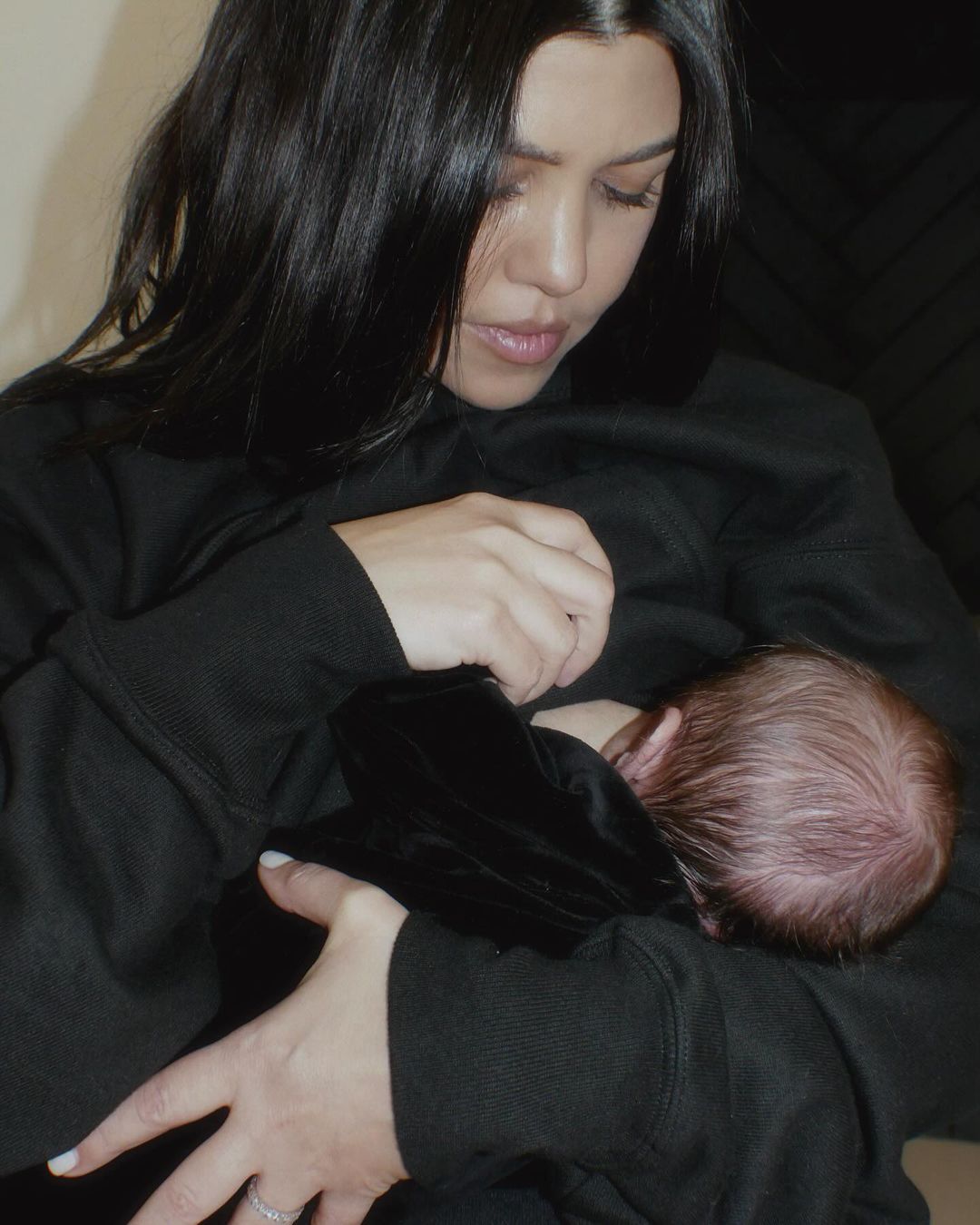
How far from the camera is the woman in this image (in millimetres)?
681

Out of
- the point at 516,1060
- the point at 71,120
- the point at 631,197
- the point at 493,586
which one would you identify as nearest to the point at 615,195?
the point at 631,197

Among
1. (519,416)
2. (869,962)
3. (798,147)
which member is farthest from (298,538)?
(798,147)

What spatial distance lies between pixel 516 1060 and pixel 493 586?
35cm

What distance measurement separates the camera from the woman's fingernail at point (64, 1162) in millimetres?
714

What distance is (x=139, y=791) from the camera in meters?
0.68

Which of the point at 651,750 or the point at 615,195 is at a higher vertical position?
the point at 615,195

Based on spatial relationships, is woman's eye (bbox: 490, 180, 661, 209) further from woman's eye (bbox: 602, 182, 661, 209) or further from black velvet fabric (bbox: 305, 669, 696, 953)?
black velvet fabric (bbox: 305, 669, 696, 953)

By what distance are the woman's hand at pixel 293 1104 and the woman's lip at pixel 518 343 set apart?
20.8 inches

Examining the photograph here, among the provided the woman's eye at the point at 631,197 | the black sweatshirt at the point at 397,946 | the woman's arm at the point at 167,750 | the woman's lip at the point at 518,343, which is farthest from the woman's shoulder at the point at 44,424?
the woman's eye at the point at 631,197

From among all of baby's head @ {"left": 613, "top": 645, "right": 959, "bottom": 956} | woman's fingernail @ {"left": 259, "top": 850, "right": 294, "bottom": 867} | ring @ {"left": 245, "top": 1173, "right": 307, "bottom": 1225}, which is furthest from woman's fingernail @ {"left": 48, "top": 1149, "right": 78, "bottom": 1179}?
baby's head @ {"left": 613, "top": 645, "right": 959, "bottom": 956}

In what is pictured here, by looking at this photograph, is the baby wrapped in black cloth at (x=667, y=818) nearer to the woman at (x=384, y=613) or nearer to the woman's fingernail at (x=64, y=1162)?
the woman at (x=384, y=613)

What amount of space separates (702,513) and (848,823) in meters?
0.38

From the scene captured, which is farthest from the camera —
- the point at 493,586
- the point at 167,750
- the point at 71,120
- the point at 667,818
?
the point at 71,120

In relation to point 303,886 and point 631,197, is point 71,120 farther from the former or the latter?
point 303,886
